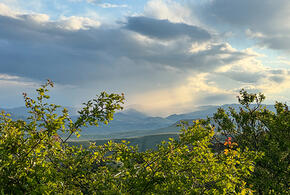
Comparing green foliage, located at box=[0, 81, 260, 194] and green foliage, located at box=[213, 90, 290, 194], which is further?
green foliage, located at box=[213, 90, 290, 194]

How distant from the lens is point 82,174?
701 centimetres

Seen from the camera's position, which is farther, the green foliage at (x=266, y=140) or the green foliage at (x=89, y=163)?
the green foliage at (x=266, y=140)

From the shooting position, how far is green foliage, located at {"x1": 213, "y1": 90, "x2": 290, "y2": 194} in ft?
56.2

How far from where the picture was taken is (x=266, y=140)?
19.2 metres

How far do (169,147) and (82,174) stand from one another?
2.92 m

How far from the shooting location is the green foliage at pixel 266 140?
17.1 metres

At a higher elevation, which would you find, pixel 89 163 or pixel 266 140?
pixel 89 163

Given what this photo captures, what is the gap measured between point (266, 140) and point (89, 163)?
17262mm

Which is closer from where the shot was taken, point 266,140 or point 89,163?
point 89,163

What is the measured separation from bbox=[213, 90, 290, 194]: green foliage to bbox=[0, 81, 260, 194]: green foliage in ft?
31.8

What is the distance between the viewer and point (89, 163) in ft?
23.5

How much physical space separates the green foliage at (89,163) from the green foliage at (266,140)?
969 centimetres

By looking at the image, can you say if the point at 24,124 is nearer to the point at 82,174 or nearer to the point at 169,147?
the point at 82,174

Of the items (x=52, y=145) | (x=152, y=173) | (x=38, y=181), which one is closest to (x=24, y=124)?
(x=52, y=145)
